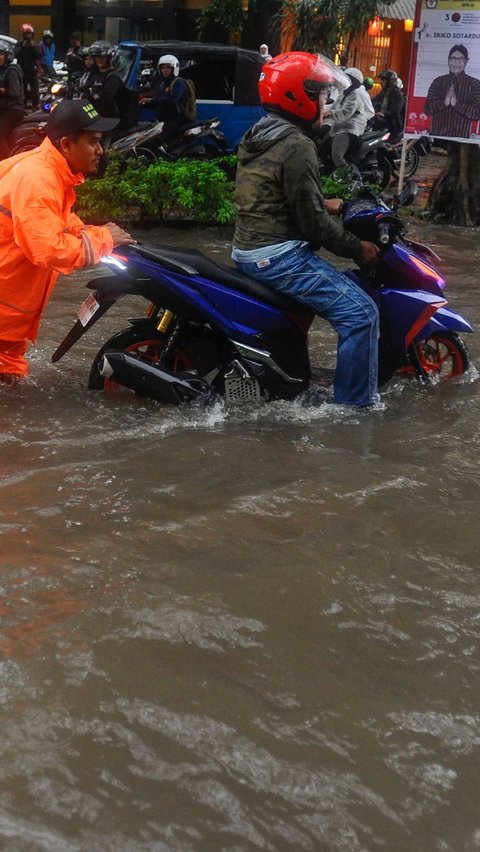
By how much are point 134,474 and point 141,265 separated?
40.6 inches

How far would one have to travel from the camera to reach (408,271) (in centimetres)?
537

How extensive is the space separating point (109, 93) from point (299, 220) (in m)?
9.52

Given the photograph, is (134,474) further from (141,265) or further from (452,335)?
(452,335)

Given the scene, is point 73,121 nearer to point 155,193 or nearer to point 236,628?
point 236,628

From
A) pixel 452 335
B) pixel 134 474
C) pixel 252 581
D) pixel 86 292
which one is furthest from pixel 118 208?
pixel 252 581

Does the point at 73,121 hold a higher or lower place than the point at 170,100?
higher

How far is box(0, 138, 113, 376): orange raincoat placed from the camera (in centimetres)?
461

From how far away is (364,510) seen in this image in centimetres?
420

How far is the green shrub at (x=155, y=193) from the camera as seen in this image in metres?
10.4

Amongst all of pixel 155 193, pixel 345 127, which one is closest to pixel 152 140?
pixel 345 127

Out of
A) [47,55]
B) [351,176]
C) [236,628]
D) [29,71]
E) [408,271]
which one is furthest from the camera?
[47,55]

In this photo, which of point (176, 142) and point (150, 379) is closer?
point (150, 379)

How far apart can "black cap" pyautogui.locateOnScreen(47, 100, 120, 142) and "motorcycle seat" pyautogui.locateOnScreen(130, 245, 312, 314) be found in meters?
0.58

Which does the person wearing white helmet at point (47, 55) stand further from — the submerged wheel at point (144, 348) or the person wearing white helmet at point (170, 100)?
the submerged wheel at point (144, 348)
